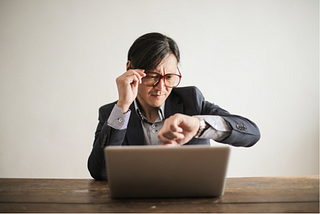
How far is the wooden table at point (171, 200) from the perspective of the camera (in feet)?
2.56

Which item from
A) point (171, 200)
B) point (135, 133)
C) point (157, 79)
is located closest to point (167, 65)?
point (157, 79)

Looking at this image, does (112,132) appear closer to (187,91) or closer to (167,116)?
(167,116)

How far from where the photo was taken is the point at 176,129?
998 mm

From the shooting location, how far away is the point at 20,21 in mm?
3365

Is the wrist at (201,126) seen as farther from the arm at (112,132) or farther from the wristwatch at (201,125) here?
the arm at (112,132)

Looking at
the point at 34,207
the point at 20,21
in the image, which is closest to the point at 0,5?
the point at 20,21

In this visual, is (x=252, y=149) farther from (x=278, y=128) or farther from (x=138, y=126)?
(x=138, y=126)

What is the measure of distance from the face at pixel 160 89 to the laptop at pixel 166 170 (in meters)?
0.84

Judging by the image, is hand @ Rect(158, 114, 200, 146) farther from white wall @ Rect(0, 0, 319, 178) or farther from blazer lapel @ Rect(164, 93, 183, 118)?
white wall @ Rect(0, 0, 319, 178)

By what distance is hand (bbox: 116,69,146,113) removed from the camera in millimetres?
1463

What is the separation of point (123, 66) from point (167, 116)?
1813 millimetres

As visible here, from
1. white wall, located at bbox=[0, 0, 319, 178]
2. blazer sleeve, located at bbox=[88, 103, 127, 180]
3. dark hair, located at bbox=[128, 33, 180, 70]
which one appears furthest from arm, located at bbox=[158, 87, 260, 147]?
A: white wall, located at bbox=[0, 0, 319, 178]

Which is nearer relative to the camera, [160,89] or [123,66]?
[160,89]

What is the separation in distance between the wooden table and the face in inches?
26.7
